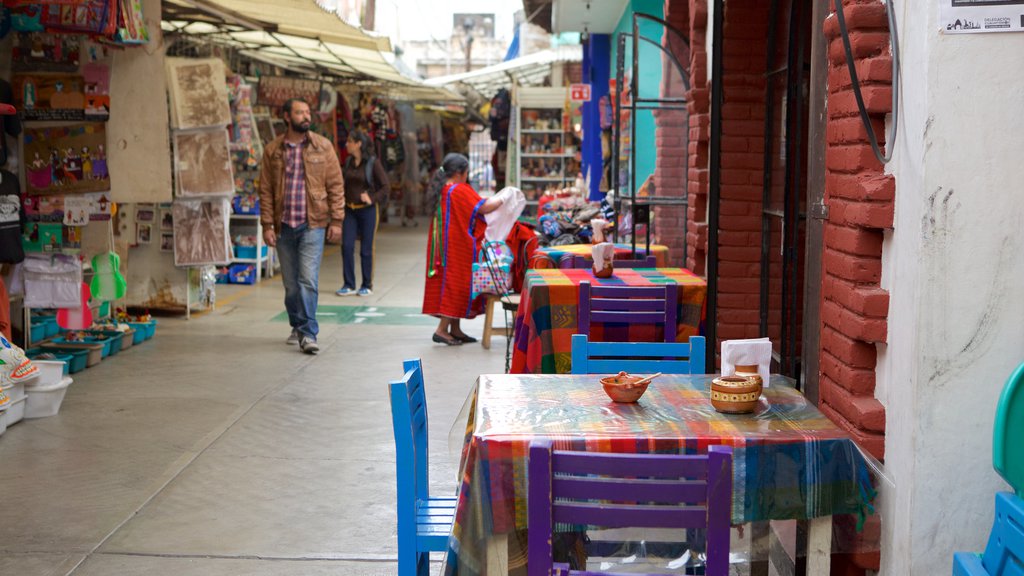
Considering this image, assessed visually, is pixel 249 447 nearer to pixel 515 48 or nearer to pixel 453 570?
pixel 453 570

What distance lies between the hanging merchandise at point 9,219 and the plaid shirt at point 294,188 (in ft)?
6.96

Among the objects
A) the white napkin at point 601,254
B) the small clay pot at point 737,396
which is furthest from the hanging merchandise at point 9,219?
the small clay pot at point 737,396

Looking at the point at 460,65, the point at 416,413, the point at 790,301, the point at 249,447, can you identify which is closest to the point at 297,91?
the point at 249,447

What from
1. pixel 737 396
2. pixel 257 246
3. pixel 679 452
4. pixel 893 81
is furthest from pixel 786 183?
pixel 257 246

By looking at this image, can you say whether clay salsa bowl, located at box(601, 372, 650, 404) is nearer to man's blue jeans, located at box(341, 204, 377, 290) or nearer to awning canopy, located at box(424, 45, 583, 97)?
man's blue jeans, located at box(341, 204, 377, 290)

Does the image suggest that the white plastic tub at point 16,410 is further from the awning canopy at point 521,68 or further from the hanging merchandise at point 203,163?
the awning canopy at point 521,68

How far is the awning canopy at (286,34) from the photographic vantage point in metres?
9.95

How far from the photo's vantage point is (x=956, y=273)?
2998 millimetres

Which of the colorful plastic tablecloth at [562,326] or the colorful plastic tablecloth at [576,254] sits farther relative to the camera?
the colorful plastic tablecloth at [576,254]

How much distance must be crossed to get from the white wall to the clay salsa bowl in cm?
76

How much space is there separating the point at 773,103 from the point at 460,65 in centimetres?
5162

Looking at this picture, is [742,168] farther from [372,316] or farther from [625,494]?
[372,316]

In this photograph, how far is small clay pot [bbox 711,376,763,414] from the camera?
3.32 metres

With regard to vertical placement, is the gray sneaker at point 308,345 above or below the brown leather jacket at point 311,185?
below
